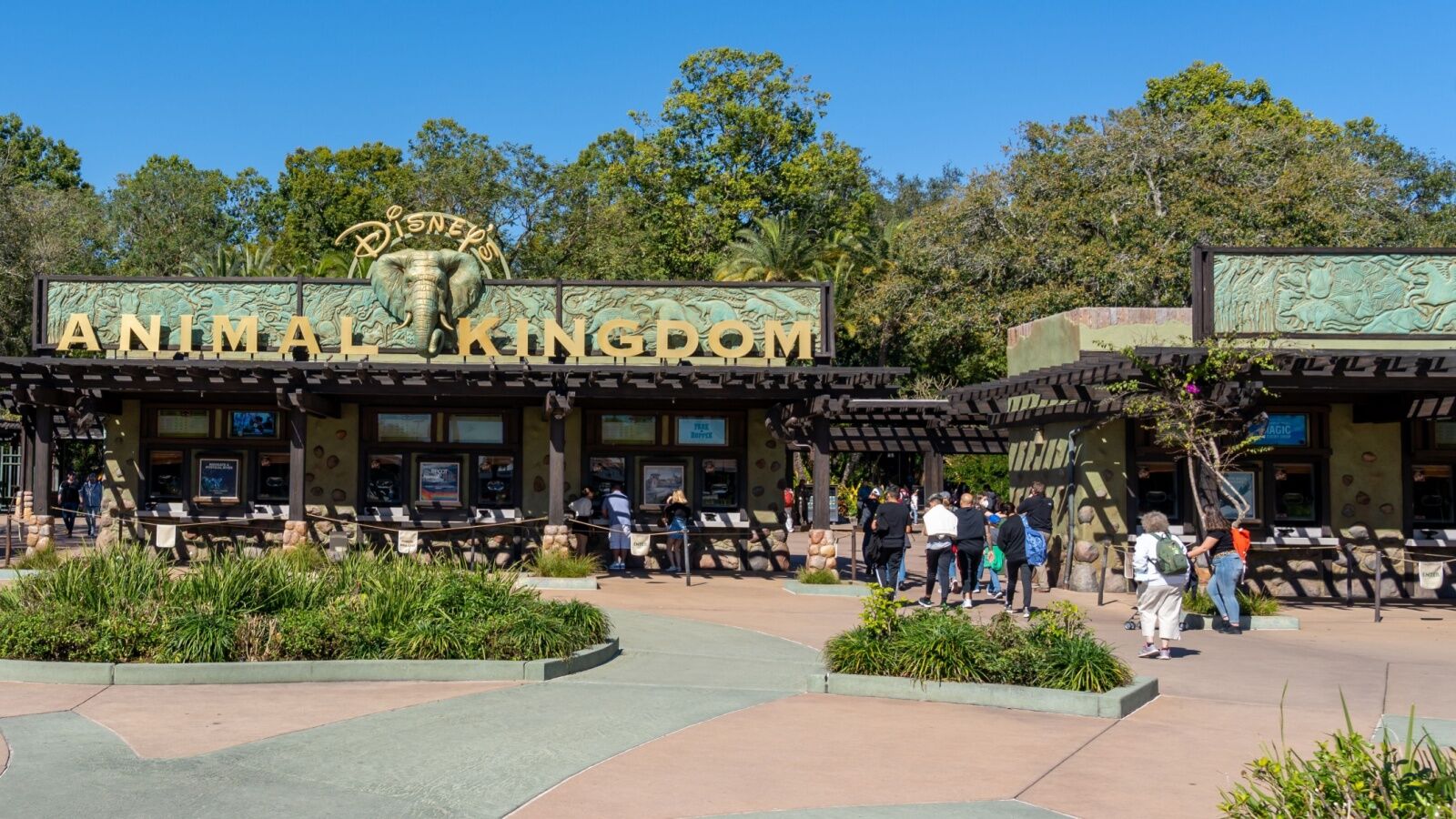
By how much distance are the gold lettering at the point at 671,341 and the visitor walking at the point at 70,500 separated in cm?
1615

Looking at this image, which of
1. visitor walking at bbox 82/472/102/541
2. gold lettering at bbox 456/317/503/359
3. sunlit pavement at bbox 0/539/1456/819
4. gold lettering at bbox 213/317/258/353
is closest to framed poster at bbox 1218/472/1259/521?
sunlit pavement at bbox 0/539/1456/819

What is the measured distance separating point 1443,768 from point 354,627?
8925mm

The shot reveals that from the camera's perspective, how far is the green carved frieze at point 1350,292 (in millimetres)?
20266

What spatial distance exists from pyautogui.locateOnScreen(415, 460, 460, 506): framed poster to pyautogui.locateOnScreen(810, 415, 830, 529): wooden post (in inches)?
243

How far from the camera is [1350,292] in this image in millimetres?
20516

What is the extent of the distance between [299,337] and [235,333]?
3.50ft

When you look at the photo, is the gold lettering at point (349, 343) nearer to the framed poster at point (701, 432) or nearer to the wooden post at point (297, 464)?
the wooden post at point (297, 464)

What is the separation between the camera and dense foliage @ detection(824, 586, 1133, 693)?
11.2m

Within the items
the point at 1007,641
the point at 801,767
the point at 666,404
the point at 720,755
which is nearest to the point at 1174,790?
the point at 801,767

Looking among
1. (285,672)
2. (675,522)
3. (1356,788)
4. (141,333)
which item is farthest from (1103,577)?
(141,333)

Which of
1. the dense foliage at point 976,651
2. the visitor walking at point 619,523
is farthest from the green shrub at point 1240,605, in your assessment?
the visitor walking at point 619,523

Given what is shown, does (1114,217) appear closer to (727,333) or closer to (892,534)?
(727,333)

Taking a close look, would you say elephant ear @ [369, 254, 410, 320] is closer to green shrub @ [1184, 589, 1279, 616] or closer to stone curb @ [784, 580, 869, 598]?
stone curb @ [784, 580, 869, 598]

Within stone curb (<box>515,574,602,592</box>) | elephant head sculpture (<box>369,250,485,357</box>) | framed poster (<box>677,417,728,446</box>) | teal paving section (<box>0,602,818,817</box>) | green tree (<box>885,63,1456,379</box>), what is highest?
green tree (<box>885,63,1456,379</box>)
